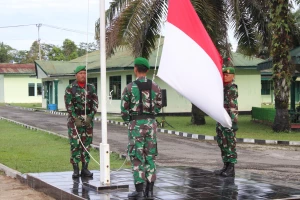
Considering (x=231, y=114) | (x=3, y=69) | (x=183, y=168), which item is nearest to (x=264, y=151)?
(x=183, y=168)

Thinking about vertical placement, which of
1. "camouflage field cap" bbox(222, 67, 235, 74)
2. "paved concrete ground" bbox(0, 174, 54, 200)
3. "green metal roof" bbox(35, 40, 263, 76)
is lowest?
"paved concrete ground" bbox(0, 174, 54, 200)

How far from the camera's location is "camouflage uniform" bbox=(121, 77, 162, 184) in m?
7.30

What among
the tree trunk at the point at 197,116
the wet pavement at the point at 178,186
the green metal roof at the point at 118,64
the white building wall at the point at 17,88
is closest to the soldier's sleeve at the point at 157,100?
the wet pavement at the point at 178,186

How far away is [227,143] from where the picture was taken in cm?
909

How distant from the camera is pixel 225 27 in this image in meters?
21.3

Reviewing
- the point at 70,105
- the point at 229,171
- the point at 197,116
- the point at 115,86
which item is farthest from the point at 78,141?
the point at 115,86

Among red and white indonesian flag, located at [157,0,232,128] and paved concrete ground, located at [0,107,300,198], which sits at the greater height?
red and white indonesian flag, located at [157,0,232,128]

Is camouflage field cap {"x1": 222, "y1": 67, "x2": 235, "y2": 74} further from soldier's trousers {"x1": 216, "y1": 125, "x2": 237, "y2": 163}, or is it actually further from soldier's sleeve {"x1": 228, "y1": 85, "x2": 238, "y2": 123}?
soldier's trousers {"x1": 216, "y1": 125, "x2": 237, "y2": 163}

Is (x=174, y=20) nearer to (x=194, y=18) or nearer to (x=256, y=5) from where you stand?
(x=194, y=18)

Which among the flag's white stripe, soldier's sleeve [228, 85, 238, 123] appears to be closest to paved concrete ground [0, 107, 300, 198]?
soldier's sleeve [228, 85, 238, 123]

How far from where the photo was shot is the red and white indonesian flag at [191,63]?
282 inches

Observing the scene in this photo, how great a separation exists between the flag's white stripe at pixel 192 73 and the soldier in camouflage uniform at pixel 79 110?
2047 millimetres

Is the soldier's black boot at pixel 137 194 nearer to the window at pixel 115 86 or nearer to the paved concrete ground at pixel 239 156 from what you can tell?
the paved concrete ground at pixel 239 156

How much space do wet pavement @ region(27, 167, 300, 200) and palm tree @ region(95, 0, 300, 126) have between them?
1036 cm
